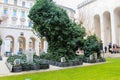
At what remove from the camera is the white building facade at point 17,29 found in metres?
33.7

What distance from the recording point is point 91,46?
16.3m

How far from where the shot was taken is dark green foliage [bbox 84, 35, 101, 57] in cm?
1617

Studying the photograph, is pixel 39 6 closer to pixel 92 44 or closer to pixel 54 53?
pixel 54 53

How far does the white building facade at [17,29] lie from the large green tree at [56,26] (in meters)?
18.0

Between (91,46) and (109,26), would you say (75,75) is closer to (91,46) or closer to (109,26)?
(91,46)

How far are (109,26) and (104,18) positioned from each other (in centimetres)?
251

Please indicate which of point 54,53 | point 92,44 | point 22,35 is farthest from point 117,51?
point 22,35

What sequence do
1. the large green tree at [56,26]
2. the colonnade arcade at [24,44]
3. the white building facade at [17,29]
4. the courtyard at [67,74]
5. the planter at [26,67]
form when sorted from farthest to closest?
the colonnade arcade at [24,44]
the white building facade at [17,29]
the large green tree at [56,26]
the planter at [26,67]
the courtyard at [67,74]

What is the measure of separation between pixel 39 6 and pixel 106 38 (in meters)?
26.7

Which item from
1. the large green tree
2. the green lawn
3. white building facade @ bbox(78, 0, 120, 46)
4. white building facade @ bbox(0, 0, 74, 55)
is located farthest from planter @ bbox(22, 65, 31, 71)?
white building facade @ bbox(0, 0, 74, 55)

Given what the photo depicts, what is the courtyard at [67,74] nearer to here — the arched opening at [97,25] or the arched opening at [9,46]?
the arched opening at [9,46]

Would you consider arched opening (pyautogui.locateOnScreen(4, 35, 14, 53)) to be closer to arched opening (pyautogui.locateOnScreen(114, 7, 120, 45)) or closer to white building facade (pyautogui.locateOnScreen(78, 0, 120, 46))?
white building facade (pyautogui.locateOnScreen(78, 0, 120, 46))

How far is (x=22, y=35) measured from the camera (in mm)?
35250

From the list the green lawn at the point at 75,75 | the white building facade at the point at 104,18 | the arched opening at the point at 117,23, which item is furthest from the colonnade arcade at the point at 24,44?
the green lawn at the point at 75,75
